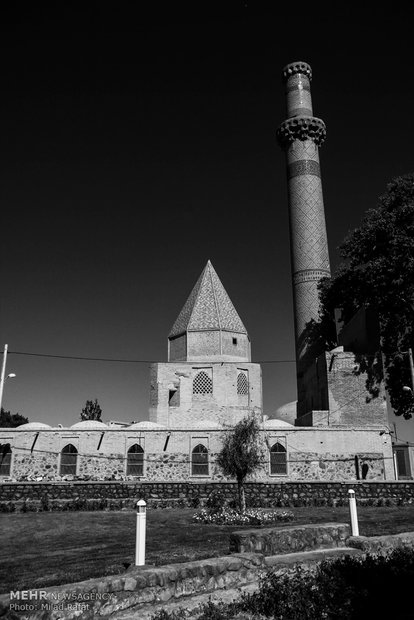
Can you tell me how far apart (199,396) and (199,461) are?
A: 28.8 feet

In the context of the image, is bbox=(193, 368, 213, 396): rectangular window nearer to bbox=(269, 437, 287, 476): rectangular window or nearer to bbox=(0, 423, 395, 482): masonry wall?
bbox=(0, 423, 395, 482): masonry wall

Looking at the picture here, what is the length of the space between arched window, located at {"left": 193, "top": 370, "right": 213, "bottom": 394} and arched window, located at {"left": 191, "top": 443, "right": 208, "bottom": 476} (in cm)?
853

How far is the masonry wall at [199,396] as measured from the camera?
1286 inches

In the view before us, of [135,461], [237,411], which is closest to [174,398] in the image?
[237,411]

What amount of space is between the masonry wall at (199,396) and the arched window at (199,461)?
24.5 ft

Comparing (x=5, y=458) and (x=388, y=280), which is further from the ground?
(x=388, y=280)

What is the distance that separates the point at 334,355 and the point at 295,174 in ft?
49.0

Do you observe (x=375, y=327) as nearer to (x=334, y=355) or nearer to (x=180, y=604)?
(x=334, y=355)

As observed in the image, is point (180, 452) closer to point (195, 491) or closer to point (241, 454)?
point (195, 491)

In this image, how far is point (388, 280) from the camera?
25.8m

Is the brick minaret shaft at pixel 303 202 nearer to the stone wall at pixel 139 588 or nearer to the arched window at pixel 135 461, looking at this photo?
the arched window at pixel 135 461

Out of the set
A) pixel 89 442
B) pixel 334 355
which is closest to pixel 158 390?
pixel 89 442

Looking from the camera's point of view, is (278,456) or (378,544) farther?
(278,456)

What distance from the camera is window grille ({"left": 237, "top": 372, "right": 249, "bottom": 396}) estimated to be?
33.6 m
